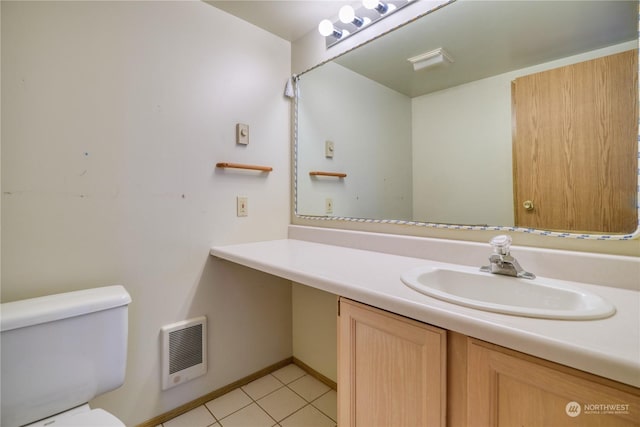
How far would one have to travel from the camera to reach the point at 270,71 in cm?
178

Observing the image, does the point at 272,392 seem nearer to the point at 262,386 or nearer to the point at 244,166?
the point at 262,386

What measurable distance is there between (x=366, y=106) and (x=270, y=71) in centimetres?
65

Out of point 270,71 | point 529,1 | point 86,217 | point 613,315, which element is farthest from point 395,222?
point 86,217

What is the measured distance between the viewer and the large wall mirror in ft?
2.86

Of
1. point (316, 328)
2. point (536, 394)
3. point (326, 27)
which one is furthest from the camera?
point (316, 328)

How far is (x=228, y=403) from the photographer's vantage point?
1528 millimetres

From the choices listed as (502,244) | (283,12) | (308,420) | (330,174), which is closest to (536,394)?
(502,244)

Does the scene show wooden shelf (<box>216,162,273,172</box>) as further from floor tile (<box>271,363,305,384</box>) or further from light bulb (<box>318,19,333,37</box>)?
floor tile (<box>271,363,305,384</box>)

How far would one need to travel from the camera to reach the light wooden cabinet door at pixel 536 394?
0.49m

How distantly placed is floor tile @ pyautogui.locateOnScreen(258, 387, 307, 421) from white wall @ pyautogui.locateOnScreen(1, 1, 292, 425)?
8.3 inches

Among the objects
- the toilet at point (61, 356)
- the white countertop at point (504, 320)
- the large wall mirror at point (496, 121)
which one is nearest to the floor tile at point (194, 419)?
the toilet at point (61, 356)

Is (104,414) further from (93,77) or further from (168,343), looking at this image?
(93,77)

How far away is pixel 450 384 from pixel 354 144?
51.3 inches

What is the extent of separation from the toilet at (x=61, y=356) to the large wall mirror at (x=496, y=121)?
114 centimetres
